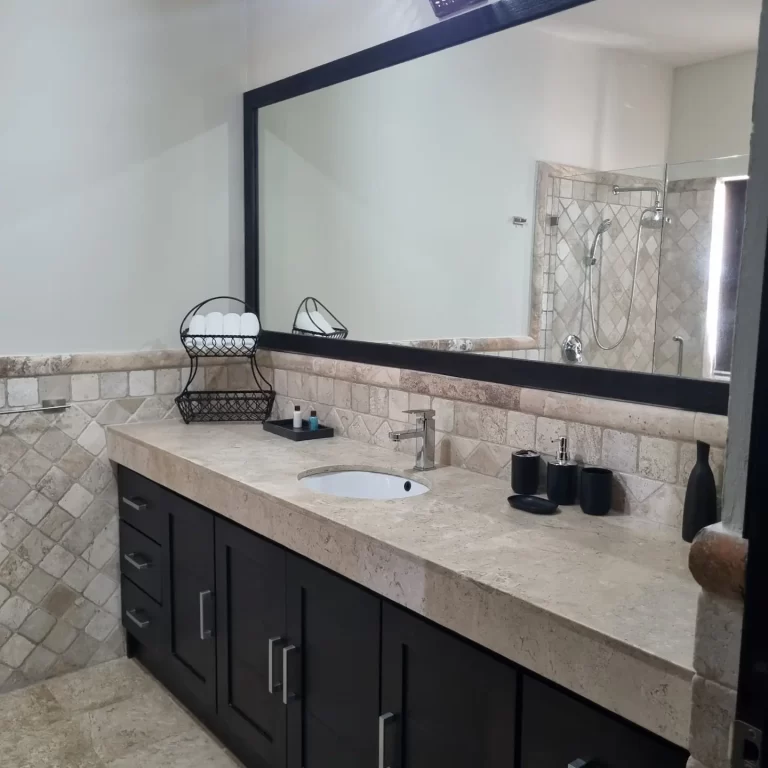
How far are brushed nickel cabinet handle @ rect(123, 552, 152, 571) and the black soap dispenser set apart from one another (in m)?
1.44

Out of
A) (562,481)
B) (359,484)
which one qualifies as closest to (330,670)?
(359,484)

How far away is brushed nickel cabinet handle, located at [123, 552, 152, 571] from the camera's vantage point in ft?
8.30

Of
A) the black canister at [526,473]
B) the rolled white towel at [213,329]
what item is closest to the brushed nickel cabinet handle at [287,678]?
the black canister at [526,473]

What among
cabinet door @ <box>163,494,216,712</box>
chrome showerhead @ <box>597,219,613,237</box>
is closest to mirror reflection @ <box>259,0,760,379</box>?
chrome showerhead @ <box>597,219,613,237</box>

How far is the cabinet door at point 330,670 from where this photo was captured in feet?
5.20

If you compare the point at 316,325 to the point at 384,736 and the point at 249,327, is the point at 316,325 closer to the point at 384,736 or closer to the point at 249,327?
the point at 249,327

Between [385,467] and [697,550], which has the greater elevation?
[697,550]

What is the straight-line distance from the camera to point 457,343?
2.21 metres

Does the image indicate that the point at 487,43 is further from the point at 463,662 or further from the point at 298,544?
the point at 463,662

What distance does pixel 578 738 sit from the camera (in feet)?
3.83

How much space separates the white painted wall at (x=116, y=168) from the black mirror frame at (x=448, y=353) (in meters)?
0.09

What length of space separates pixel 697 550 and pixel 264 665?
1.43 meters

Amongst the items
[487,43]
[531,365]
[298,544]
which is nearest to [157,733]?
[298,544]

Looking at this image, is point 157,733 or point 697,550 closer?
point 697,550
